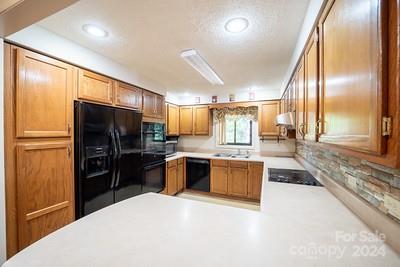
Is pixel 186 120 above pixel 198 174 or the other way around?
above

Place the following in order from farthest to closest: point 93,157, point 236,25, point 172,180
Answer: point 172,180 < point 93,157 < point 236,25

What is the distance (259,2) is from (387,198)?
54.1 inches

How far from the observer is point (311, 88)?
1222 millimetres

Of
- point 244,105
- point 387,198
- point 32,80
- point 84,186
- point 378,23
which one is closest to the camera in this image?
point 378,23

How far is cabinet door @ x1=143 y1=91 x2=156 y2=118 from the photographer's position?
9.47 feet

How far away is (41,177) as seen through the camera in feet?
5.18

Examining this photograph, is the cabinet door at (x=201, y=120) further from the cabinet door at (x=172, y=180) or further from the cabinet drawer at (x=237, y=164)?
the cabinet door at (x=172, y=180)

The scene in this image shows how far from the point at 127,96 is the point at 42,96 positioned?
1016 millimetres

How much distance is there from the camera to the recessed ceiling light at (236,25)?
1432 mm

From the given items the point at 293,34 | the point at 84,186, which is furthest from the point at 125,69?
the point at 293,34

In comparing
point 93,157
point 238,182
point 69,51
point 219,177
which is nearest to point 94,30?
point 69,51

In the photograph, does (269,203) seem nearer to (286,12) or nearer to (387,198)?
(387,198)

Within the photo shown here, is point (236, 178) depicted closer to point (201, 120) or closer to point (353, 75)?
point (201, 120)

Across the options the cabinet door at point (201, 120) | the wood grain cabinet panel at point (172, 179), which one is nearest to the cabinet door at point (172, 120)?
the cabinet door at point (201, 120)
